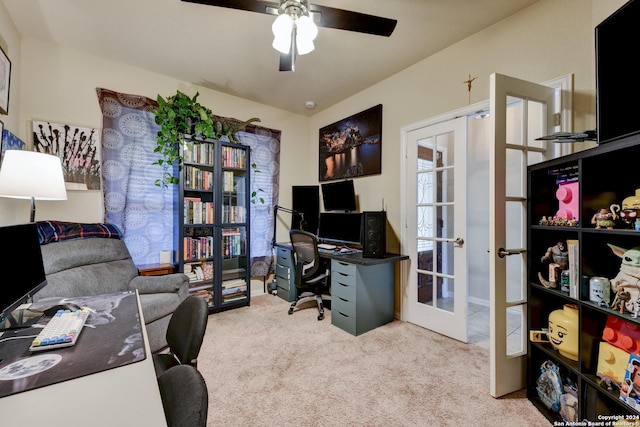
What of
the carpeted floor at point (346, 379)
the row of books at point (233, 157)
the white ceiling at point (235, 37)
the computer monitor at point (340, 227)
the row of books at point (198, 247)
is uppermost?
the white ceiling at point (235, 37)

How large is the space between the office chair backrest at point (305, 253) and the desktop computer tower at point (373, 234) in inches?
20.3

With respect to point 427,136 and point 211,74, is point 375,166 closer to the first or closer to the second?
point 427,136

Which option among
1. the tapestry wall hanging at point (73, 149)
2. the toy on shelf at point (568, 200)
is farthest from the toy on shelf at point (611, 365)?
the tapestry wall hanging at point (73, 149)

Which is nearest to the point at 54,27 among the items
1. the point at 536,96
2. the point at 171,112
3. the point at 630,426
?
the point at 171,112

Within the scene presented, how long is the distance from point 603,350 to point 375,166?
2.40m

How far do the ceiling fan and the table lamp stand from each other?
1.39m

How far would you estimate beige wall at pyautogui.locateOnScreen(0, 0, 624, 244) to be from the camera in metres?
1.84

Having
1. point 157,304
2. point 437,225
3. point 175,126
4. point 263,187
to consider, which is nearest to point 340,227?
point 437,225

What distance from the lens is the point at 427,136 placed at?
2.73 meters

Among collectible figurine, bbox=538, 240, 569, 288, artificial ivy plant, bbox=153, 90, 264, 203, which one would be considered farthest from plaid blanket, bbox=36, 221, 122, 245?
collectible figurine, bbox=538, 240, 569, 288

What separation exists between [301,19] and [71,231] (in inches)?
99.2

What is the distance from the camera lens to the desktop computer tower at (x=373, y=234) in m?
2.73

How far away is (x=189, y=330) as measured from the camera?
115cm

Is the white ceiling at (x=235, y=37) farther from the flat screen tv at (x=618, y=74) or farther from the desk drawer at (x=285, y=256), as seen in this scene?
the desk drawer at (x=285, y=256)
